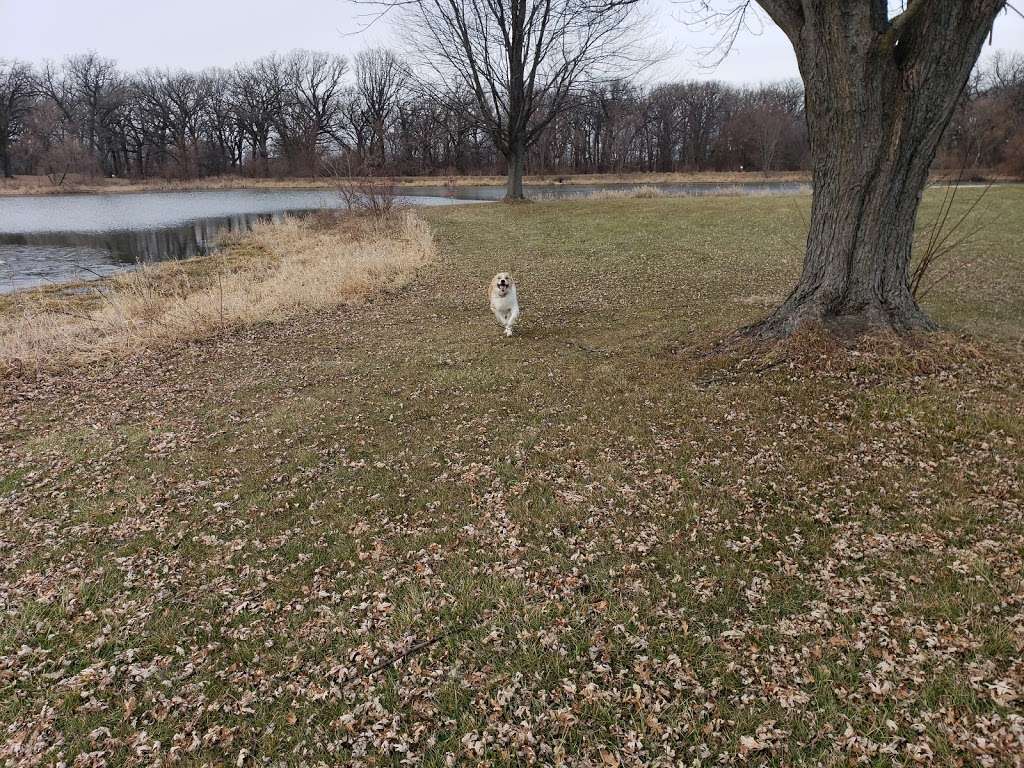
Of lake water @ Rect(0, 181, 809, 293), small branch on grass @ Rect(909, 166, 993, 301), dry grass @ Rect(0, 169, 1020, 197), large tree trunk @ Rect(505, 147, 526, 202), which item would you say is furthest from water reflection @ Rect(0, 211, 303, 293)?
dry grass @ Rect(0, 169, 1020, 197)

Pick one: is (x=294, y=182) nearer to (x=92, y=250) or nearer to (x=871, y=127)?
(x=92, y=250)

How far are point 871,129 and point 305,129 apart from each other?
320 ft

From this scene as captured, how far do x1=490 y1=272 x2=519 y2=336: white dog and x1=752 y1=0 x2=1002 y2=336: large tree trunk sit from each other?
15.9 feet

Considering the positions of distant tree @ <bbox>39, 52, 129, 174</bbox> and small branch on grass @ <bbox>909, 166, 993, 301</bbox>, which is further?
distant tree @ <bbox>39, 52, 129, 174</bbox>

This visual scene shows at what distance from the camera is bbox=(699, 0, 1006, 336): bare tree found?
6.68 m

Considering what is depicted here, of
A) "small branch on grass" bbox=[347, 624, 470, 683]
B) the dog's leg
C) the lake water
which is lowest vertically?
"small branch on grass" bbox=[347, 624, 470, 683]

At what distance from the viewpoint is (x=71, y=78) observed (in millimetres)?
91875

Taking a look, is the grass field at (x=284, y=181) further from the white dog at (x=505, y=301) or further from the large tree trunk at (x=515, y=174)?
the white dog at (x=505, y=301)

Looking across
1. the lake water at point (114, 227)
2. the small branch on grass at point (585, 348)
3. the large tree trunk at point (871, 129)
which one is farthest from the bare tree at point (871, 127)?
the lake water at point (114, 227)

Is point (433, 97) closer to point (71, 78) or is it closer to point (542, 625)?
point (542, 625)

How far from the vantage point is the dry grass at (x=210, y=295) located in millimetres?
12320

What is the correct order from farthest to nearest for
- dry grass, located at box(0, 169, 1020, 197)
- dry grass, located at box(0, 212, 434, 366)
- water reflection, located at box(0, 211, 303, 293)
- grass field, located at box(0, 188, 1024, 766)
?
dry grass, located at box(0, 169, 1020, 197)
water reflection, located at box(0, 211, 303, 293)
dry grass, located at box(0, 212, 434, 366)
grass field, located at box(0, 188, 1024, 766)

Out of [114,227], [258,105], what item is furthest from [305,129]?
[114,227]

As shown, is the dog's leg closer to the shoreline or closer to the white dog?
the white dog
